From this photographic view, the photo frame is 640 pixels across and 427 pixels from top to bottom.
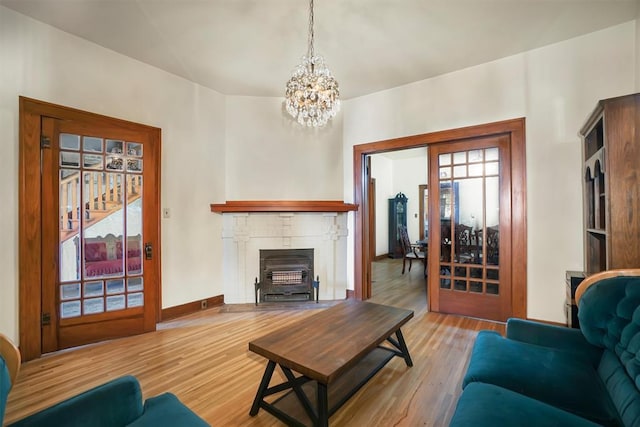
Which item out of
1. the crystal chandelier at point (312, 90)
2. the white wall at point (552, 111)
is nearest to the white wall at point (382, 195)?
the white wall at point (552, 111)

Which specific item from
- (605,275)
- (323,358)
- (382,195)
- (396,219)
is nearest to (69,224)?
(323,358)

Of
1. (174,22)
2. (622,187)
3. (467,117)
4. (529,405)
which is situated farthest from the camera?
(467,117)

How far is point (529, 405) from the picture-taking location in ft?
4.01

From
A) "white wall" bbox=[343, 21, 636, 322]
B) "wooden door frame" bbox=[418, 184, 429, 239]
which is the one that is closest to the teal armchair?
"white wall" bbox=[343, 21, 636, 322]

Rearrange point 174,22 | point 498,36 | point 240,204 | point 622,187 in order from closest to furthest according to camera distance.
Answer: point 622,187 → point 174,22 → point 498,36 → point 240,204

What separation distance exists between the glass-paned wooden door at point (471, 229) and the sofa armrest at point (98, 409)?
11.1 feet

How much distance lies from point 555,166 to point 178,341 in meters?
4.26

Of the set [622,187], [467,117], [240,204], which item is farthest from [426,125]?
[240,204]

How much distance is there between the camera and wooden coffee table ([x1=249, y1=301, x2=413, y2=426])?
1.58m

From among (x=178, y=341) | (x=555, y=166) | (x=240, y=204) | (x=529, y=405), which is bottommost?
(x=178, y=341)

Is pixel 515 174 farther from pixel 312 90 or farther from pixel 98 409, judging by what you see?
pixel 98 409

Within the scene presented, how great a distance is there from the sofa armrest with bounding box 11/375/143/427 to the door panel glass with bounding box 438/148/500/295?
343cm

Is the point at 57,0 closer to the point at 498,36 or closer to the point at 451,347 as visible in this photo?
the point at 498,36

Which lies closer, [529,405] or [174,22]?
[529,405]
